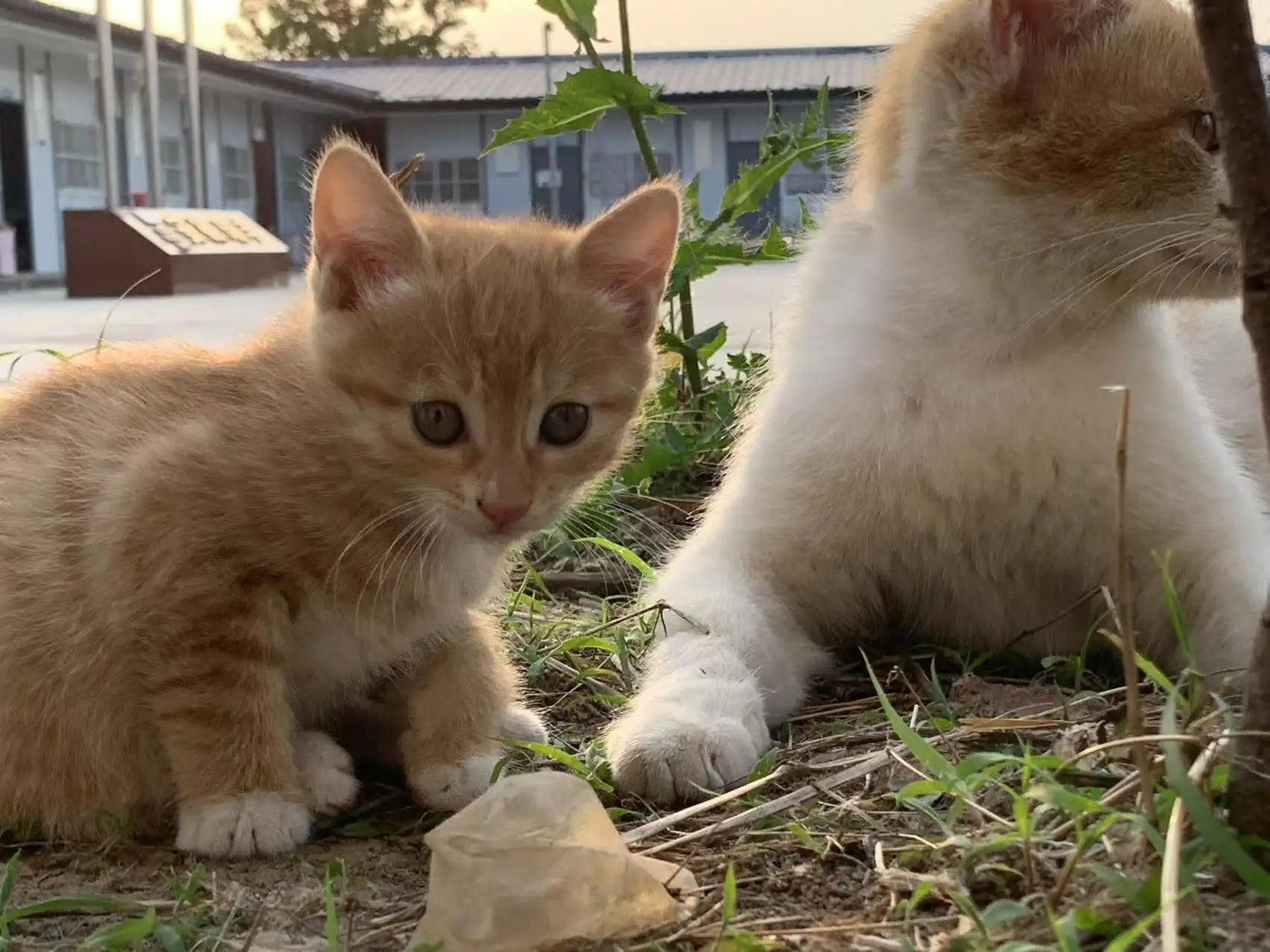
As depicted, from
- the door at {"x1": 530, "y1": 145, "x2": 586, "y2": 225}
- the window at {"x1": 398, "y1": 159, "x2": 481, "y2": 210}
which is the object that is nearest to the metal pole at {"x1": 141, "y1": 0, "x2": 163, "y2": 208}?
the window at {"x1": 398, "y1": 159, "x2": 481, "y2": 210}

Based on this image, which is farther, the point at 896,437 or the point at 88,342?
the point at 88,342

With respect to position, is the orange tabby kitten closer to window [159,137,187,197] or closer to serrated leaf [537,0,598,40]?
→ serrated leaf [537,0,598,40]

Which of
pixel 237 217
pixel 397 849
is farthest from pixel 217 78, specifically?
pixel 397 849

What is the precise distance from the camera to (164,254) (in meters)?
5.55

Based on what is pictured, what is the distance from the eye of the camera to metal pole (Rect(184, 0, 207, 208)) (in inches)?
190

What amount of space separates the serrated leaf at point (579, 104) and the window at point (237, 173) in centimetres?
474

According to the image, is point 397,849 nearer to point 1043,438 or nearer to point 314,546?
point 314,546

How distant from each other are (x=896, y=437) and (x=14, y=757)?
3.67 ft

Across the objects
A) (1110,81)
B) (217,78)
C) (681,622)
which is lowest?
(681,622)

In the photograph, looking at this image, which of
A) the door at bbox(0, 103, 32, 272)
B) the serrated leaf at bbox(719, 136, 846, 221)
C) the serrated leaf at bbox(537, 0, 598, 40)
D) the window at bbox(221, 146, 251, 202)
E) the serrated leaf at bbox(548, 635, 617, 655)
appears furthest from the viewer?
the window at bbox(221, 146, 251, 202)

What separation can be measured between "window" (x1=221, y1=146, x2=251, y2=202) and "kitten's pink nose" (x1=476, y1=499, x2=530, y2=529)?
19.6ft

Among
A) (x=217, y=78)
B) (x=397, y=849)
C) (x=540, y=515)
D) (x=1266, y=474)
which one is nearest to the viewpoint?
(x=397, y=849)

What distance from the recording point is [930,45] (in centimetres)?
176

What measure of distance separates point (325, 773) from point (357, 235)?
1.91ft
